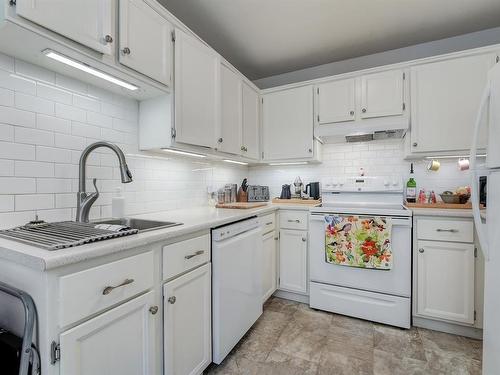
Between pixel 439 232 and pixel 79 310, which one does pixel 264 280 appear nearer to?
pixel 439 232

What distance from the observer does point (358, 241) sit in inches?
80.7

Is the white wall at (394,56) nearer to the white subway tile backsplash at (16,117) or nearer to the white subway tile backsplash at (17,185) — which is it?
the white subway tile backsplash at (16,117)

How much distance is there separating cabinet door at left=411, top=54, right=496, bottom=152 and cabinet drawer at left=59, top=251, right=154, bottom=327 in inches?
94.6

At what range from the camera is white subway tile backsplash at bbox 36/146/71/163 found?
1286 millimetres

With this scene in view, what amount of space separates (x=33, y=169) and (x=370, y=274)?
2.34 meters

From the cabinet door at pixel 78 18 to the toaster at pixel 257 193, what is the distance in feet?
5.97

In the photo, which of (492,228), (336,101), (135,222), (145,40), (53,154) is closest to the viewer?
(492,228)

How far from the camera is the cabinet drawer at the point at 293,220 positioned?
2389 millimetres

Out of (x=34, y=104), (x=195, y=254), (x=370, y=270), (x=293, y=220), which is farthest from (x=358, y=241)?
(x=34, y=104)

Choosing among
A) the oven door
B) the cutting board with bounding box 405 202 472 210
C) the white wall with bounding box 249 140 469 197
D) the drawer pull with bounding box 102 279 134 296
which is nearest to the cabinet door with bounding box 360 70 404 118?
the white wall with bounding box 249 140 469 197

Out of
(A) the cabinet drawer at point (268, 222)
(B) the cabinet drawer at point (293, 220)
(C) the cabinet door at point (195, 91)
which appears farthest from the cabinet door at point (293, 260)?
(C) the cabinet door at point (195, 91)

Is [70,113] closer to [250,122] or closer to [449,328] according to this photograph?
[250,122]

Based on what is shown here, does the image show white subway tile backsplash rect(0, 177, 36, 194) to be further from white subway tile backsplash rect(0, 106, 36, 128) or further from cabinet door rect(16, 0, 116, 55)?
cabinet door rect(16, 0, 116, 55)

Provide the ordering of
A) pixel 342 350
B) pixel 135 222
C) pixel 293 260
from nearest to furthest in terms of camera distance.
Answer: pixel 135 222 → pixel 342 350 → pixel 293 260
